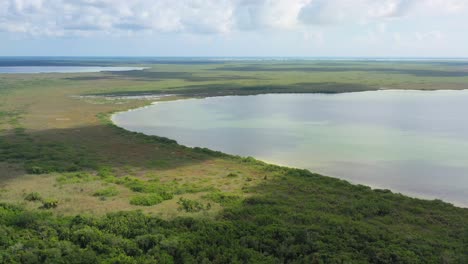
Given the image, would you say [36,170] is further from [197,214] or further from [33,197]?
[197,214]

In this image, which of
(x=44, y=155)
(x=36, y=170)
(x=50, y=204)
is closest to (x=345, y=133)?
(x=44, y=155)

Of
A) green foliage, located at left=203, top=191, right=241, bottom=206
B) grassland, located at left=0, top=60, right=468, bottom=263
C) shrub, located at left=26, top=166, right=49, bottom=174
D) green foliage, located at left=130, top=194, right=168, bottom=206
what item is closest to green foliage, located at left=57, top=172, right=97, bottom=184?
grassland, located at left=0, top=60, right=468, bottom=263

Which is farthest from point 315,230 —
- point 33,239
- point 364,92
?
point 364,92

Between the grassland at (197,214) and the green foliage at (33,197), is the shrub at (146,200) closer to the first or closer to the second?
the grassland at (197,214)

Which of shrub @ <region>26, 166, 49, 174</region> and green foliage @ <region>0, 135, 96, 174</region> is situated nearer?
shrub @ <region>26, 166, 49, 174</region>

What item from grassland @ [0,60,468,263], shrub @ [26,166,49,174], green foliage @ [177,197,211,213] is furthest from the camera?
shrub @ [26,166,49,174]

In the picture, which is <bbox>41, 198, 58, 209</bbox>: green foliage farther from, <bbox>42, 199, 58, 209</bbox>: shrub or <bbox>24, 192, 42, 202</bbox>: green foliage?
<bbox>24, 192, 42, 202</bbox>: green foliage
